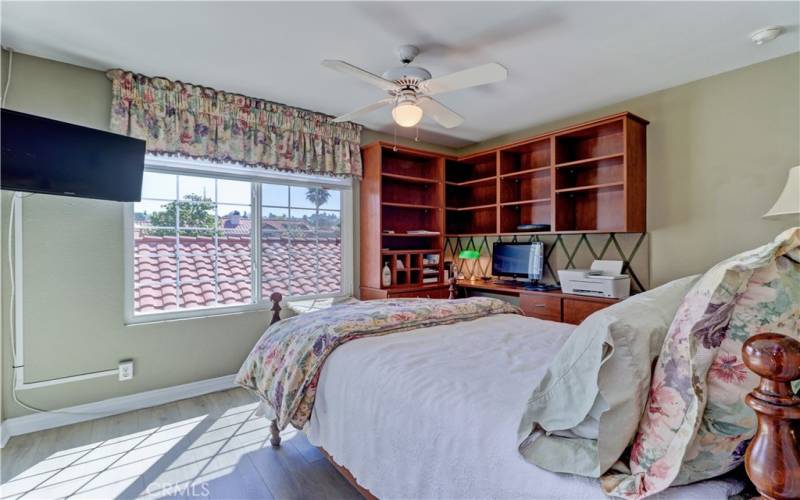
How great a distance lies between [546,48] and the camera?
250 centimetres

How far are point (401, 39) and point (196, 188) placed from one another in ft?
6.98

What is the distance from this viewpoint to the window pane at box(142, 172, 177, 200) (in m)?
3.05

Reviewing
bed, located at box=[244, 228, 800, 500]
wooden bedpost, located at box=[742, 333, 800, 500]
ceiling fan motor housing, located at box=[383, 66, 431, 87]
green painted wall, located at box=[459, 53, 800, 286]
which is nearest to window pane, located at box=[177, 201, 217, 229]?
ceiling fan motor housing, located at box=[383, 66, 431, 87]

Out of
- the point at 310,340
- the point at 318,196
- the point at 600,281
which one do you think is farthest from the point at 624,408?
the point at 318,196

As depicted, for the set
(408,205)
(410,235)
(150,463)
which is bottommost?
(150,463)

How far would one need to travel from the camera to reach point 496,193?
4371 millimetres

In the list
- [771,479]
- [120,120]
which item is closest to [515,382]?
[771,479]

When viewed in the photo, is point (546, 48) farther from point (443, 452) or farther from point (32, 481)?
point (32, 481)

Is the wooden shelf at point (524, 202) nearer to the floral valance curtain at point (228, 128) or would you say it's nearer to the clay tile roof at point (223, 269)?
the floral valance curtain at point (228, 128)

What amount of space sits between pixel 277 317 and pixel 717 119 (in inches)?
141

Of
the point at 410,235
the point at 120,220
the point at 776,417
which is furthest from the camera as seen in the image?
the point at 410,235

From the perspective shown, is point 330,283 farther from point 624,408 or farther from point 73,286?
point 624,408

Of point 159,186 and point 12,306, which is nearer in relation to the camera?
point 12,306

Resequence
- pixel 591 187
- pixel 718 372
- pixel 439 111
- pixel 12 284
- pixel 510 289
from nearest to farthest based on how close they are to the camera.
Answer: pixel 718 372, pixel 12 284, pixel 439 111, pixel 591 187, pixel 510 289
